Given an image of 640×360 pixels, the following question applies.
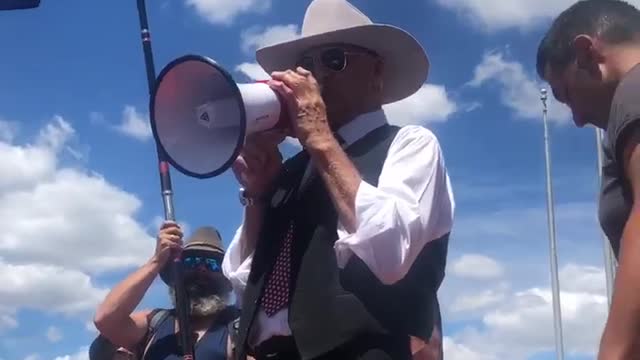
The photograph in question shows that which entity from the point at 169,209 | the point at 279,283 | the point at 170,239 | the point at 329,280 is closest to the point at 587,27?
the point at 329,280

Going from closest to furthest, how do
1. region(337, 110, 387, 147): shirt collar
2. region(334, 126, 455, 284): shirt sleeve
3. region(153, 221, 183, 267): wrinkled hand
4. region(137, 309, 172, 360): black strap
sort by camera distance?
region(334, 126, 455, 284): shirt sleeve
region(337, 110, 387, 147): shirt collar
region(153, 221, 183, 267): wrinkled hand
region(137, 309, 172, 360): black strap

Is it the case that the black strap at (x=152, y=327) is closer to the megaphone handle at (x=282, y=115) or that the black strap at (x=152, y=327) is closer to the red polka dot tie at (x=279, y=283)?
the red polka dot tie at (x=279, y=283)

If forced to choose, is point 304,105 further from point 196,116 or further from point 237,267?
point 237,267

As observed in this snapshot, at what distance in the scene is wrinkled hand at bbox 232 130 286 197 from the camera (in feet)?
9.59

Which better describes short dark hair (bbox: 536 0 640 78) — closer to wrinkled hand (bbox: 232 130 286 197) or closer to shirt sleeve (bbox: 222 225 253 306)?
wrinkled hand (bbox: 232 130 286 197)

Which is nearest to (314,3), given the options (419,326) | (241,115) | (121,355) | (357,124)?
(357,124)

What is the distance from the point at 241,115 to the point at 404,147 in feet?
1.47

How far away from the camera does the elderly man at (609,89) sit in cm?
226

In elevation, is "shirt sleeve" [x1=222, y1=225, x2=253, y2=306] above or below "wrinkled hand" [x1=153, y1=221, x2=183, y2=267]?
below

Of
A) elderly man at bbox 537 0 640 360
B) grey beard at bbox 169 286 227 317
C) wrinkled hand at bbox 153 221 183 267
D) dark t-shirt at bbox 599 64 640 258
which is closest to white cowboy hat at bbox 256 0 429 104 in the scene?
elderly man at bbox 537 0 640 360

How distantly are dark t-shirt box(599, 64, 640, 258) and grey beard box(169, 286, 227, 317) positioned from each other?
Result: 89.0 inches

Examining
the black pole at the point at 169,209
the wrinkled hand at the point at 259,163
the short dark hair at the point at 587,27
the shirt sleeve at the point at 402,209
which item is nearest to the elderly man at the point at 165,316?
the black pole at the point at 169,209

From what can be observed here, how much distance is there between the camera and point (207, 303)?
14.6 feet

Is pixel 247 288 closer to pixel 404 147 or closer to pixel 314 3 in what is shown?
pixel 404 147
